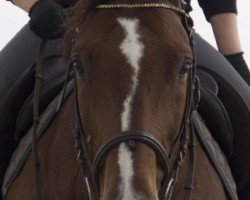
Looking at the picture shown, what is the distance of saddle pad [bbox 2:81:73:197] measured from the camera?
4500 millimetres

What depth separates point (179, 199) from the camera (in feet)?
13.3

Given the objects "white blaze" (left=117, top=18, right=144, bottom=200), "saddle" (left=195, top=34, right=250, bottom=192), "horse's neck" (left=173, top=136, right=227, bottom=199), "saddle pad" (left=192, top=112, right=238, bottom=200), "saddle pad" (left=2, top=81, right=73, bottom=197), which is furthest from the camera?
"saddle" (left=195, top=34, right=250, bottom=192)

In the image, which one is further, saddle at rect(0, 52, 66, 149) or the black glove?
saddle at rect(0, 52, 66, 149)

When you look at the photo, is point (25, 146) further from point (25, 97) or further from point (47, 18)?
point (47, 18)

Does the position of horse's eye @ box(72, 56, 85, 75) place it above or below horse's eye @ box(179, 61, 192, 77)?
above

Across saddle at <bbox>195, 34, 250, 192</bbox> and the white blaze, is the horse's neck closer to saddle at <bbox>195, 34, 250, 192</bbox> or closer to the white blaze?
saddle at <bbox>195, 34, 250, 192</bbox>

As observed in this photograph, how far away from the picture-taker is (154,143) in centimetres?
342

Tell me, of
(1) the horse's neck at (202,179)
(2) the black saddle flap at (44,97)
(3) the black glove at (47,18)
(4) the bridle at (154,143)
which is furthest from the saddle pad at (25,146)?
(1) the horse's neck at (202,179)

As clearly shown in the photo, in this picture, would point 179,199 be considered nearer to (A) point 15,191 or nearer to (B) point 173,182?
(B) point 173,182

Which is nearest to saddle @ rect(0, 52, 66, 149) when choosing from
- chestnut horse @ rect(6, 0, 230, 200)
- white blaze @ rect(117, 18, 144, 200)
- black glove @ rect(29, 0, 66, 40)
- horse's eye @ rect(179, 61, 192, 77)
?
black glove @ rect(29, 0, 66, 40)

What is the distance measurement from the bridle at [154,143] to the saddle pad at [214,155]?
0.31 meters

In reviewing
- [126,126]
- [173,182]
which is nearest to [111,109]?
[126,126]

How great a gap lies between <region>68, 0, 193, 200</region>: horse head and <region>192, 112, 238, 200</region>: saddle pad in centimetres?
71

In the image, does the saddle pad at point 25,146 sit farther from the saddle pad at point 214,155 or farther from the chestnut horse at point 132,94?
the saddle pad at point 214,155
